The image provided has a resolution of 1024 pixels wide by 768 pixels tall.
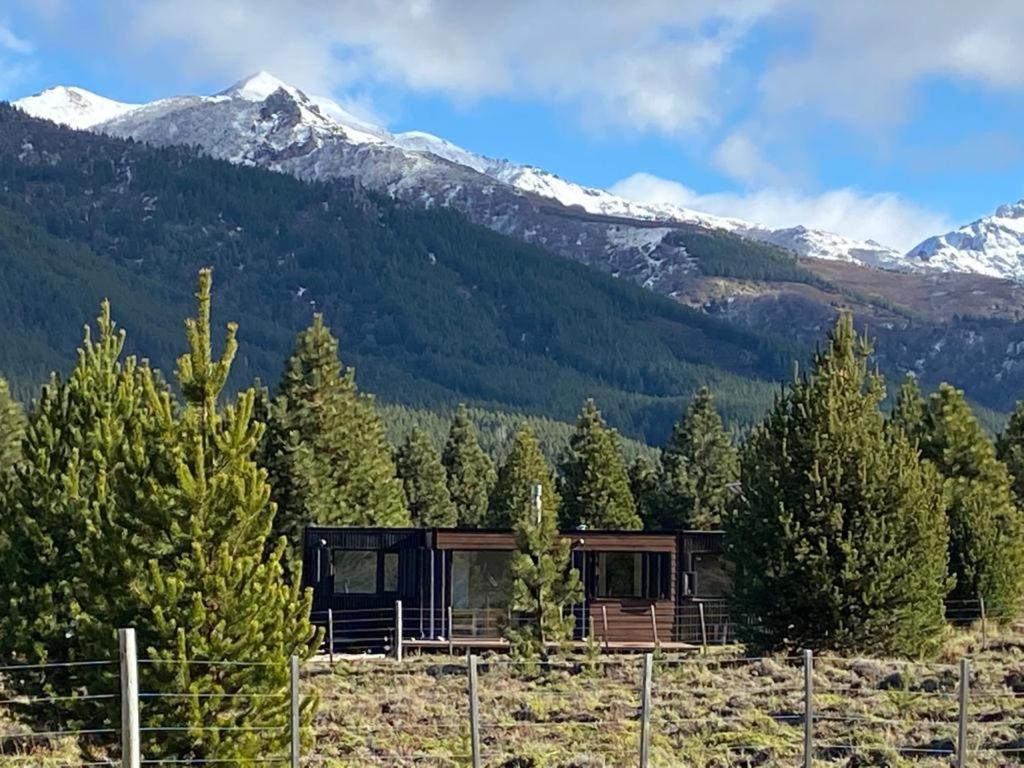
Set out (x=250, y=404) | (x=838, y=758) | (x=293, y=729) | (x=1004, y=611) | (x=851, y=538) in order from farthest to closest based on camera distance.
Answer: (x=1004, y=611) < (x=851, y=538) < (x=838, y=758) < (x=250, y=404) < (x=293, y=729)

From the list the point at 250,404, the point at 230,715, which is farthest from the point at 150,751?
the point at 250,404

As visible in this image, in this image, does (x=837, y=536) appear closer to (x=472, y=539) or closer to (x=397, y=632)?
(x=397, y=632)

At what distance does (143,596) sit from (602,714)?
33.9 feet

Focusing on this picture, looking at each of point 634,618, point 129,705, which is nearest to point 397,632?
point 634,618

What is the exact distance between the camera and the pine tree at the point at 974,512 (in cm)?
4050

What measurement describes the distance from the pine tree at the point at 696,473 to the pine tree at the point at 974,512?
76.5 ft

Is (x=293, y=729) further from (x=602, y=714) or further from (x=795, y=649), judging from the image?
(x=795, y=649)

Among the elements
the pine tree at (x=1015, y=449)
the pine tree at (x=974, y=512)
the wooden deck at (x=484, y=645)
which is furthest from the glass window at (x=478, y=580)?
the pine tree at (x=1015, y=449)

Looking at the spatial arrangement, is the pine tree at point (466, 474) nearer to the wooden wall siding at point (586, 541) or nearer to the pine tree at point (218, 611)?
the wooden wall siding at point (586, 541)

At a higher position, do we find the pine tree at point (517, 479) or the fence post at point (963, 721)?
the pine tree at point (517, 479)

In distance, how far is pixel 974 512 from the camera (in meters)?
40.8

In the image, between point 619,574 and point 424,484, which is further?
point 424,484

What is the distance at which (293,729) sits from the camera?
52.1 ft

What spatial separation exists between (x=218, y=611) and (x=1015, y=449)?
Result: 50722 mm
